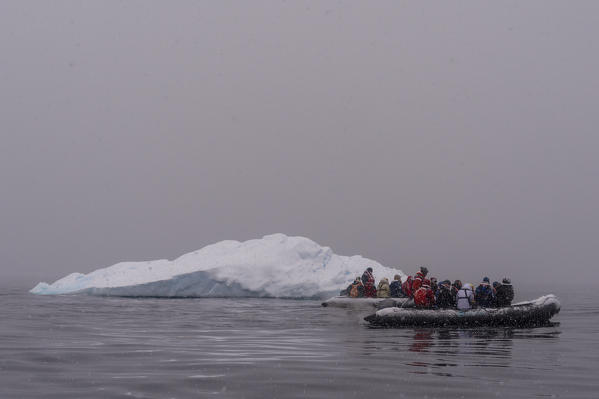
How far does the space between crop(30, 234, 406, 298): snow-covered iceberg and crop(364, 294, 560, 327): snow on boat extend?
58.1 ft

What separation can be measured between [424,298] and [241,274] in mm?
18511

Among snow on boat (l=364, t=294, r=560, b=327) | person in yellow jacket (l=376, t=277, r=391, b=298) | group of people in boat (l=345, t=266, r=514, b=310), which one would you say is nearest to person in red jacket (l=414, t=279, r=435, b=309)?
group of people in boat (l=345, t=266, r=514, b=310)

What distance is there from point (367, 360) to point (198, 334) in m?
6.13

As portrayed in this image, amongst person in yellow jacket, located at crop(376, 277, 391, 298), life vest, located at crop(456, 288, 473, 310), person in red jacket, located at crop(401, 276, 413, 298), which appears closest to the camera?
life vest, located at crop(456, 288, 473, 310)

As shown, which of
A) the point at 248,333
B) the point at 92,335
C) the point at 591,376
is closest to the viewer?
the point at 591,376

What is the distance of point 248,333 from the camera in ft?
56.4

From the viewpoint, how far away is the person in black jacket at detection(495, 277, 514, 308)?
19516 mm

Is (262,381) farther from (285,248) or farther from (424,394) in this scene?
(285,248)

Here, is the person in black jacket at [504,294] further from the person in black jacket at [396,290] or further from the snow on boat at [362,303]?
the person in black jacket at [396,290]

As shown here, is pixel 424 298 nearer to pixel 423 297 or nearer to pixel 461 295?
pixel 423 297

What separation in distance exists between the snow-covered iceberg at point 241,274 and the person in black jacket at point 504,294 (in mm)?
17863

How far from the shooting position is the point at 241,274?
3662 centimetres

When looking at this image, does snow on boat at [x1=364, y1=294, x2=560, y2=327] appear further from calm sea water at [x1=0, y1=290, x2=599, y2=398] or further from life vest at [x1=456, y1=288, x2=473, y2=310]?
calm sea water at [x1=0, y1=290, x2=599, y2=398]

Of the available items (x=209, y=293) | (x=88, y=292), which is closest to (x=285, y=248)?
(x=209, y=293)
